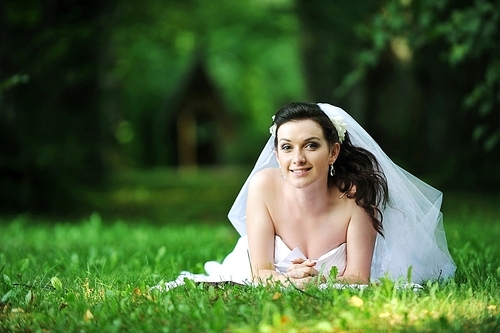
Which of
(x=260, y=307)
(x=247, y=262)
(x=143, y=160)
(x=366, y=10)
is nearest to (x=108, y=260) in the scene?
(x=247, y=262)

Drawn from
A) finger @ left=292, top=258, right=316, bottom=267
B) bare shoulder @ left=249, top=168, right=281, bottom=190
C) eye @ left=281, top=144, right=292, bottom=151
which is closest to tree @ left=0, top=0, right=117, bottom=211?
bare shoulder @ left=249, top=168, right=281, bottom=190

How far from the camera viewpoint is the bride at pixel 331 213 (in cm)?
491

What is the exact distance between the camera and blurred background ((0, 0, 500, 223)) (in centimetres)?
912

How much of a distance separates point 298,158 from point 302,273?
72 cm

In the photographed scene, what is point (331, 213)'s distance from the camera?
16.9 ft

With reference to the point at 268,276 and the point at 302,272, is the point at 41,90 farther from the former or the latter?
the point at 302,272

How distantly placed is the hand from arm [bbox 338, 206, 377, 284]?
194mm

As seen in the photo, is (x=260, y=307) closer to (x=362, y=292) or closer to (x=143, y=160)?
A: (x=362, y=292)

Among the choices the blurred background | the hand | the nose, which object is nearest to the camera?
the hand

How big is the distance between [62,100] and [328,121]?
15.8m

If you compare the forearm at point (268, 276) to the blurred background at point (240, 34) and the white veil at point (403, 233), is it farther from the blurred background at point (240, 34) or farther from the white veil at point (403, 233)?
the blurred background at point (240, 34)

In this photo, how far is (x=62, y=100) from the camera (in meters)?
19.8

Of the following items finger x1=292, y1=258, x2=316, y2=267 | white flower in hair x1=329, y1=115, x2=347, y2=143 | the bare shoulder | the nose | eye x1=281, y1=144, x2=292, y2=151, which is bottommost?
finger x1=292, y1=258, x2=316, y2=267

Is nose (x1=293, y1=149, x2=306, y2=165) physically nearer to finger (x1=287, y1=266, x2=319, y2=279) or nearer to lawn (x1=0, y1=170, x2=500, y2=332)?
finger (x1=287, y1=266, x2=319, y2=279)
